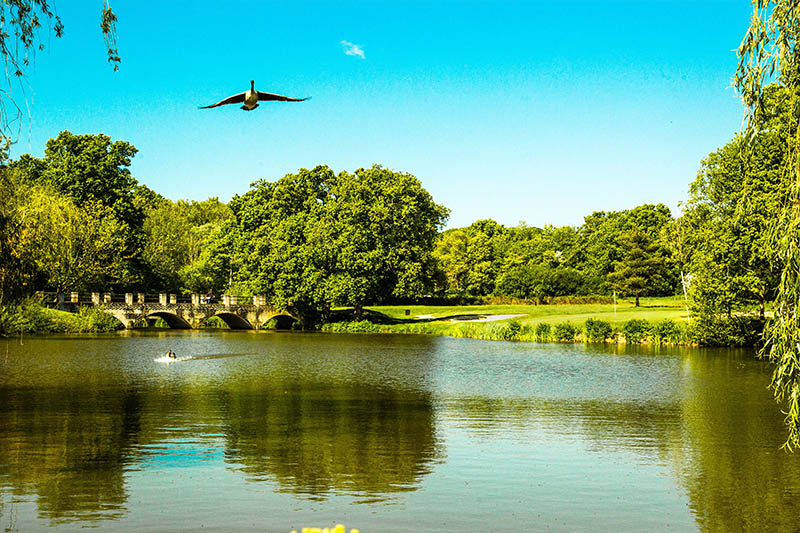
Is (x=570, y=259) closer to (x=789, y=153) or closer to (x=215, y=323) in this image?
(x=215, y=323)

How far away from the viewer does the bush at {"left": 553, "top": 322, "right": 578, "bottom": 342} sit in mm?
54688

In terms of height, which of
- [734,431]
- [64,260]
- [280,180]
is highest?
[280,180]

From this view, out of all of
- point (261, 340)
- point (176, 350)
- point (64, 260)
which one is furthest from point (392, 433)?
point (64, 260)

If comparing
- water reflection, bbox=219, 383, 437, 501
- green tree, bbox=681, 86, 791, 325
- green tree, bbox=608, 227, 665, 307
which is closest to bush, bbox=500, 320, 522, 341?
green tree, bbox=681, 86, 791, 325

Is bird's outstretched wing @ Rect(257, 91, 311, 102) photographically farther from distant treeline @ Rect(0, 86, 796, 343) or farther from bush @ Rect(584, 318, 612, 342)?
bush @ Rect(584, 318, 612, 342)

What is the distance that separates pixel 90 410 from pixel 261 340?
34643 millimetres

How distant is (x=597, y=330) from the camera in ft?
174

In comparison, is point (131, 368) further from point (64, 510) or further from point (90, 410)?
point (64, 510)

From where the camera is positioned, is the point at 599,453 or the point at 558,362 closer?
the point at 599,453

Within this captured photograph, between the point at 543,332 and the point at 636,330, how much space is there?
738 cm

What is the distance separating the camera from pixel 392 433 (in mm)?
19734

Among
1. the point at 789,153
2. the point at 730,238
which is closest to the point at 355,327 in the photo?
the point at 730,238

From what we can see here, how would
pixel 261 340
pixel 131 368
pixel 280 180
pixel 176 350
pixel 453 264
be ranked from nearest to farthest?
pixel 131 368 < pixel 176 350 < pixel 261 340 < pixel 280 180 < pixel 453 264

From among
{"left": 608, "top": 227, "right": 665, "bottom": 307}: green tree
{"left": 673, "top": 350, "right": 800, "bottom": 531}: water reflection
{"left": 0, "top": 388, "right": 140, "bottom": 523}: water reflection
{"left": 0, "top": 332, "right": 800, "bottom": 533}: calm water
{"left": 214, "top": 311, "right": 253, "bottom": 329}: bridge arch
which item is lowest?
{"left": 673, "top": 350, "right": 800, "bottom": 531}: water reflection
